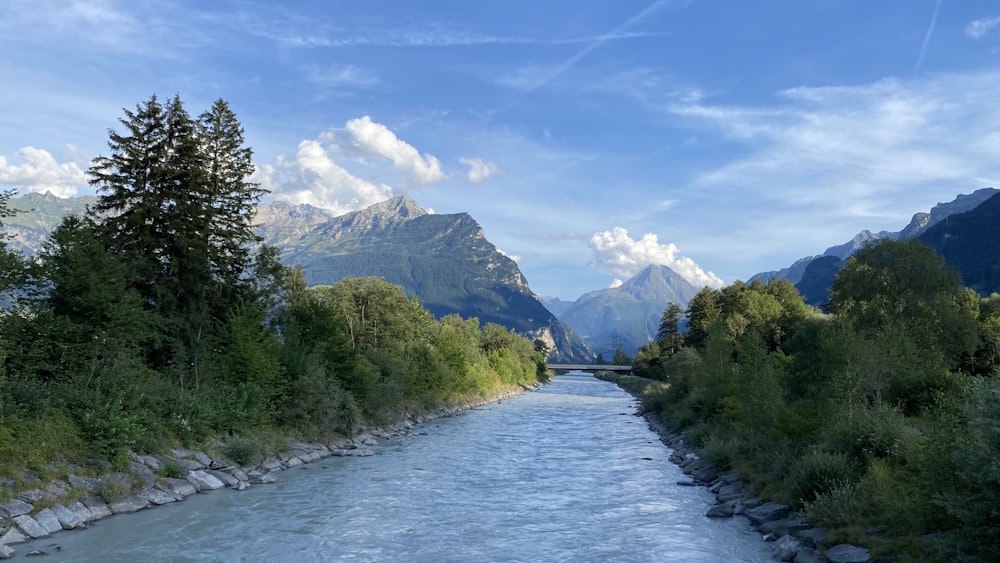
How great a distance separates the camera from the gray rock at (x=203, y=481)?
2645 centimetres

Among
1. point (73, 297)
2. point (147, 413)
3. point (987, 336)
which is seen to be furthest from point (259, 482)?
point (987, 336)

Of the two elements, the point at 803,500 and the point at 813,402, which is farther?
the point at 813,402

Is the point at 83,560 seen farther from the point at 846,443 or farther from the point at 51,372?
the point at 846,443

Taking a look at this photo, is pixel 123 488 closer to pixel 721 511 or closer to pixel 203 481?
pixel 203 481

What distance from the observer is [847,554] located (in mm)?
15586

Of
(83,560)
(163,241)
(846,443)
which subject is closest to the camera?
(83,560)

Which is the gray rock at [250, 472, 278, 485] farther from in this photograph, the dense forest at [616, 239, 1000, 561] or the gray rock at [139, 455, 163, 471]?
the dense forest at [616, 239, 1000, 561]

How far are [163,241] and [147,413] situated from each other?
548 inches

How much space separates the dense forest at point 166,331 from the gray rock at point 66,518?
1.35 meters

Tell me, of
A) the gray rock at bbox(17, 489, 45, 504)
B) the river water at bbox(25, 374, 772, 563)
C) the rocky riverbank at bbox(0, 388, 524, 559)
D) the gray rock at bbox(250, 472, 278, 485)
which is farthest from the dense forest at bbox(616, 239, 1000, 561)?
the gray rock at bbox(17, 489, 45, 504)

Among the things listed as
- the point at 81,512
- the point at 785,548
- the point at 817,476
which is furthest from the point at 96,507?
the point at 817,476

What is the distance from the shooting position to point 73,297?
2852cm

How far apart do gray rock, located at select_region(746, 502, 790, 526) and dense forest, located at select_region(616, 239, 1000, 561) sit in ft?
1.53

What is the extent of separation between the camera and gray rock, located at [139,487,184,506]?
23328mm
